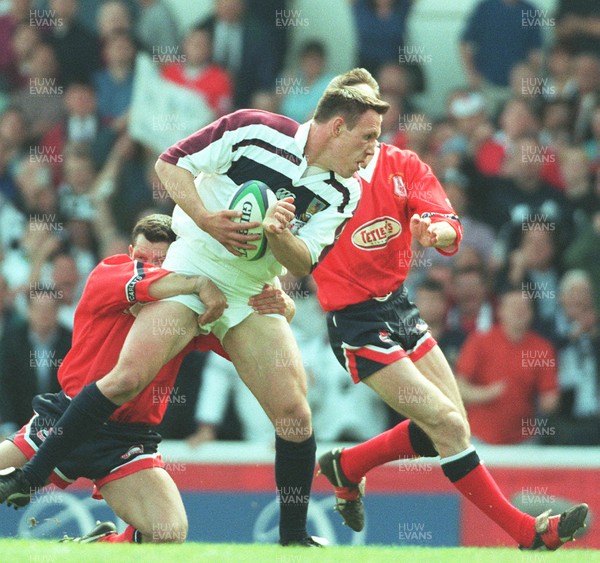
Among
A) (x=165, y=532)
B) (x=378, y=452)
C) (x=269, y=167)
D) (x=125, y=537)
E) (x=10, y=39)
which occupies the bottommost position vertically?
(x=125, y=537)

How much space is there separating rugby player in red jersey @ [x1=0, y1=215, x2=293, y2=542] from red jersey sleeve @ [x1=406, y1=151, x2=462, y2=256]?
855 mm

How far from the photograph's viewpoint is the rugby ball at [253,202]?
17.8 feet

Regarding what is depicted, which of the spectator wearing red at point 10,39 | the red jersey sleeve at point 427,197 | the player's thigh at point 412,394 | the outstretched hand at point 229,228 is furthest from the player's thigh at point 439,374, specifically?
the spectator wearing red at point 10,39

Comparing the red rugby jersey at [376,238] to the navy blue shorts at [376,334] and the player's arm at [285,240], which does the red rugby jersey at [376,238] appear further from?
the player's arm at [285,240]

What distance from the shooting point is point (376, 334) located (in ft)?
20.4

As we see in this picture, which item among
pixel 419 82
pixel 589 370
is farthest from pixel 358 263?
pixel 419 82

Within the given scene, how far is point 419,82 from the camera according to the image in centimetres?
1031

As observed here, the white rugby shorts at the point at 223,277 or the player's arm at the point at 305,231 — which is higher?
the player's arm at the point at 305,231

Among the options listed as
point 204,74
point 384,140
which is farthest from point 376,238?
point 204,74

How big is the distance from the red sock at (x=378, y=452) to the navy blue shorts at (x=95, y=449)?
1.13 metres

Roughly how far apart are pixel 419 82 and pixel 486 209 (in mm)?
1564

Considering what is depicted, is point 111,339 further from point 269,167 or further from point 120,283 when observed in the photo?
point 269,167

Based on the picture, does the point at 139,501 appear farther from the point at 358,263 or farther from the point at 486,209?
the point at 486,209

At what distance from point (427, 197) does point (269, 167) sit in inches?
39.4
